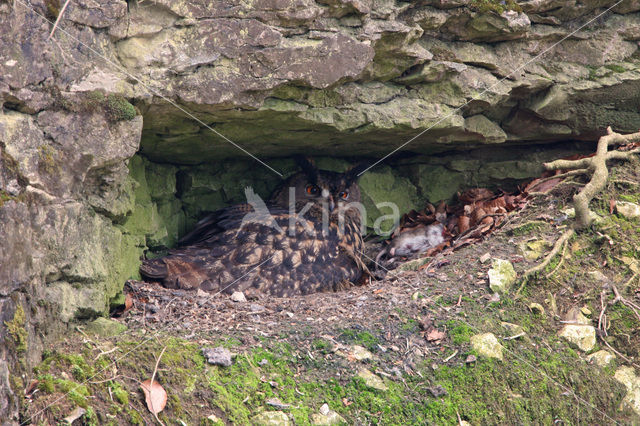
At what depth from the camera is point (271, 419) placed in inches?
98.7

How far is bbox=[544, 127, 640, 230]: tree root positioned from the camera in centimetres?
384

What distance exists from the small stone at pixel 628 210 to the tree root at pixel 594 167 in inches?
7.1

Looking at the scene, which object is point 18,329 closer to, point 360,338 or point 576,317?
point 360,338

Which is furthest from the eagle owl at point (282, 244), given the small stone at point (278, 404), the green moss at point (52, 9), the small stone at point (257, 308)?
the green moss at point (52, 9)

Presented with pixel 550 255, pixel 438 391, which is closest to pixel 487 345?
pixel 438 391

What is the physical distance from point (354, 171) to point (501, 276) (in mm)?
2225

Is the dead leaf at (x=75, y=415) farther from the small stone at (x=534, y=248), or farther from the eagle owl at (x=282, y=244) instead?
the small stone at (x=534, y=248)

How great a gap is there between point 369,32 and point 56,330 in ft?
8.60

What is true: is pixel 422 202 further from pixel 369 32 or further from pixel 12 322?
pixel 12 322

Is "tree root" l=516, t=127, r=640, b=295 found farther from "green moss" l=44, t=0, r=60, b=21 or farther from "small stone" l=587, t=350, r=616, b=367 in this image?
"green moss" l=44, t=0, r=60, b=21

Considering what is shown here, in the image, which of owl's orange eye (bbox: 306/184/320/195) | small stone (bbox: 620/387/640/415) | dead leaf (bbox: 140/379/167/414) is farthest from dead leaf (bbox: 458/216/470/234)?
dead leaf (bbox: 140/379/167/414)

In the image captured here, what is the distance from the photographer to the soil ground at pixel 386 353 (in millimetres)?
2475

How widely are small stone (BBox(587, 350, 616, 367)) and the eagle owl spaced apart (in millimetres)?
2068

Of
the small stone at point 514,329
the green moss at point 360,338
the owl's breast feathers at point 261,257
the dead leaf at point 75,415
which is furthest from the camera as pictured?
the owl's breast feathers at point 261,257
